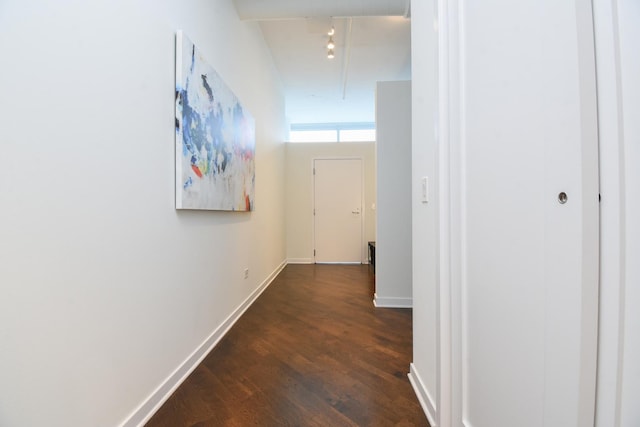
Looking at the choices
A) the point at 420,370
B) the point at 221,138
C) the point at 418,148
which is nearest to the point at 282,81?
the point at 221,138

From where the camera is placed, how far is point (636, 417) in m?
0.48

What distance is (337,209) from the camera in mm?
5305

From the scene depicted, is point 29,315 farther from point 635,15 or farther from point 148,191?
point 635,15

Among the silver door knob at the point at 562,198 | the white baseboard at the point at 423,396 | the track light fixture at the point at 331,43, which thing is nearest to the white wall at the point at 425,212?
the white baseboard at the point at 423,396

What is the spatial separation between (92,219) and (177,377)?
104 cm

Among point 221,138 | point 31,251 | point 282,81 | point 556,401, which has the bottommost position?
point 556,401

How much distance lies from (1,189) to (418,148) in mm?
1609

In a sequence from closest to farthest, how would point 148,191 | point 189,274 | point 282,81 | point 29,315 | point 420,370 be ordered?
point 29,315 < point 148,191 < point 420,370 < point 189,274 < point 282,81

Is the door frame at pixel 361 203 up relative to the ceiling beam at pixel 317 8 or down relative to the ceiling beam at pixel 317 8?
down

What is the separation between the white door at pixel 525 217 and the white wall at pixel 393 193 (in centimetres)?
168

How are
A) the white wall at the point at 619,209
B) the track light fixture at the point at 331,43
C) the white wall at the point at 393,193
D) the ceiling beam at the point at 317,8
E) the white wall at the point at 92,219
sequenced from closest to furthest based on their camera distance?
the white wall at the point at 619,209 → the white wall at the point at 92,219 → the ceiling beam at the point at 317,8 → the white wall at the point at 393,193 → the track light fixture at the point at 331,43

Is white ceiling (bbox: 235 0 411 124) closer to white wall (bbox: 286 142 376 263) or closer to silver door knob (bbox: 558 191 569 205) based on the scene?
white wall (bbox: 286 142 376 263)

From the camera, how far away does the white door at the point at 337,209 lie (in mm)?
5277

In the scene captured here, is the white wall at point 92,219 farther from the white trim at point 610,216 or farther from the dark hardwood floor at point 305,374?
the white trim at point 610,216
